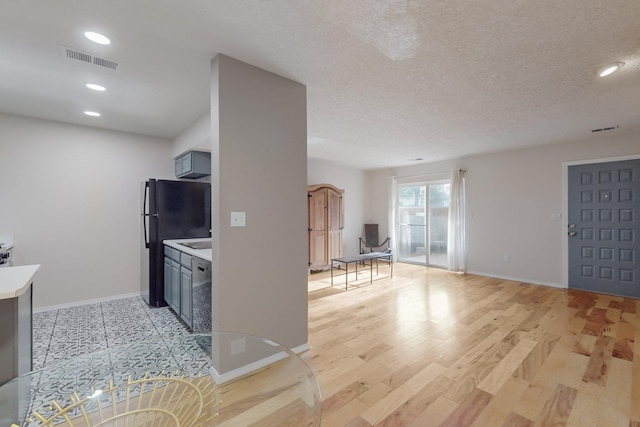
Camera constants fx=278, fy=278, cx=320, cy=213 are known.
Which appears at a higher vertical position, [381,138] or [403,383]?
[381,138]

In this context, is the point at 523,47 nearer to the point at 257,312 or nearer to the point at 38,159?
the point at 257,312

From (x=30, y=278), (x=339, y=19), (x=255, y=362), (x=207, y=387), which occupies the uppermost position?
(x=339, y=19)

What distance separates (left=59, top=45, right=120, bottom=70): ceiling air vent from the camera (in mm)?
2029

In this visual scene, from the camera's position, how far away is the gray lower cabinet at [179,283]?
8.95 feet

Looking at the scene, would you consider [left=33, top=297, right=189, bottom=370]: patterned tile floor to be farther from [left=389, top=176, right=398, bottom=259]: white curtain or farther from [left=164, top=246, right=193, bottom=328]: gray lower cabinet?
[left=389, top=176, right=398, bottom=259]: white curtain

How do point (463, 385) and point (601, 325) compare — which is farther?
point (601, 325)

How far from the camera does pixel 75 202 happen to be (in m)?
3.73

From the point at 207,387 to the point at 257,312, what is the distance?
917mm

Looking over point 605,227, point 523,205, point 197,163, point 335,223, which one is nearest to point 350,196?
point 335,223

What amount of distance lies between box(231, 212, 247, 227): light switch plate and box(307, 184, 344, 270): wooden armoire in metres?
3.33

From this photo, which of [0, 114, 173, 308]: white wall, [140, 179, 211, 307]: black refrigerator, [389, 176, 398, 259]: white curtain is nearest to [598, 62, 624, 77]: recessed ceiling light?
[140, 179, 211, 307]: black refrigerator

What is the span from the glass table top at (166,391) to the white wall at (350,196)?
186 inches

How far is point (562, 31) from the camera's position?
1788 mm

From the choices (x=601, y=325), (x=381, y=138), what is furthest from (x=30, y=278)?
(x=601, y=325)
